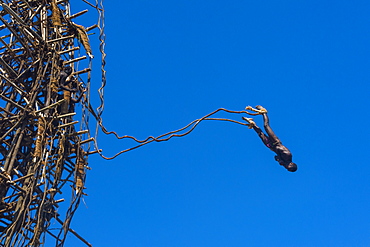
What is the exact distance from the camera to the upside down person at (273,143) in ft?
31.3

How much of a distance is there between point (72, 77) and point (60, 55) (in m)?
0.65

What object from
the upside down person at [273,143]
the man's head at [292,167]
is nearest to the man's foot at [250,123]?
the upside down person at [273,143]

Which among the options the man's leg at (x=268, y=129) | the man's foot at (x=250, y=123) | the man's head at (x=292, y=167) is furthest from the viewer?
the man's foot at (x=250, y=123)

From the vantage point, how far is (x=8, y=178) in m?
11.6

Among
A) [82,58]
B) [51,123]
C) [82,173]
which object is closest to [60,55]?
[82,58]

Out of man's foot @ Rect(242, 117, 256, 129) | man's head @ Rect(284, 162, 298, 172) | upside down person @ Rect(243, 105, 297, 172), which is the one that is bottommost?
man's head @ Rect(284, 162, 298, 172)

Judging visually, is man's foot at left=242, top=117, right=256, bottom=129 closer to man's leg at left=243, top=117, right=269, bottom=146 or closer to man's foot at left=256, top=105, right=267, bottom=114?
man's leg at left=243, top=117, right=269, bottom=146

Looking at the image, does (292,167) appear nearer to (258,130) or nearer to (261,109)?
(258,130)

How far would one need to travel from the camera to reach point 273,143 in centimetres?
1005

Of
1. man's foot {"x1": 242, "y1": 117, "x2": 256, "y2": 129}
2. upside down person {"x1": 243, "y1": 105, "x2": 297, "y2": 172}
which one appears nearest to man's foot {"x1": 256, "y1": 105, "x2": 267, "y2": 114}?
upside down person {"x1": 243, "y1": 105, "x2": 297, "y2": 172}

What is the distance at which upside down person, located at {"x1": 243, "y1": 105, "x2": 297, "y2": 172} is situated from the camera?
9539 mm

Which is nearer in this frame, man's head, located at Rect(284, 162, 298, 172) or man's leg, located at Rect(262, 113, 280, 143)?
man's head, located at Rect(284, 162, 298, 172)

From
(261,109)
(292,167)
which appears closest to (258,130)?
(261,109)

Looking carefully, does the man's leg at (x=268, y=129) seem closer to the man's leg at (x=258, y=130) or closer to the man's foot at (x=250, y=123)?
the man's leg at (x=258, y=130)
